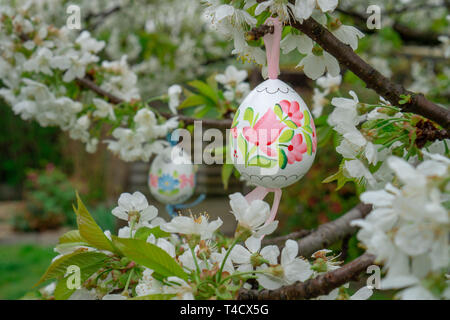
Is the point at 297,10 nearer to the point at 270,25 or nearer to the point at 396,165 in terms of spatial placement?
the point at 270,25

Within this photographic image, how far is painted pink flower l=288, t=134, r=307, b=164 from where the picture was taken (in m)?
0.78

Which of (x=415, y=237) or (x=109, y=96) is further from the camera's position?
(x=109, y=96)

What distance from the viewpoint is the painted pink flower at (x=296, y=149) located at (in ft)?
2.57

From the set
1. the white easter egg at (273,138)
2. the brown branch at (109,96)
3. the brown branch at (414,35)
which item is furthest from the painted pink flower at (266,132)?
the brown branch at (414,35)

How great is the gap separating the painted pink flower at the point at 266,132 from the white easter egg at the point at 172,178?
790 mm

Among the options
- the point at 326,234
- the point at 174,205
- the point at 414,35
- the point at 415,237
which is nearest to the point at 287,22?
the point at 415,237

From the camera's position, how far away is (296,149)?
790mm

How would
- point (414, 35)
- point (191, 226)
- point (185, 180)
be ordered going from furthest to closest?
point (414, 35), point (185, 180), point (191, 226)

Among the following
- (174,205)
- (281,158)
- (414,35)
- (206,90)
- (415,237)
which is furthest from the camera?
(414,35)

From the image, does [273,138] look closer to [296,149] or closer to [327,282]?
[296,149]

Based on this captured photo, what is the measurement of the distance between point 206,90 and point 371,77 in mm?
816

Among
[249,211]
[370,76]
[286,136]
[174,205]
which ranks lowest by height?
[174,205]

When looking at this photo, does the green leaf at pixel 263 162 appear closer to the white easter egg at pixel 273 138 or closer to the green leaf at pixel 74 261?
the white easter egg at pixel 273 138
